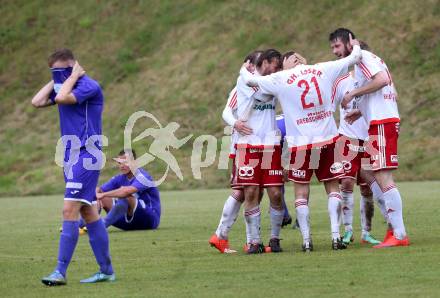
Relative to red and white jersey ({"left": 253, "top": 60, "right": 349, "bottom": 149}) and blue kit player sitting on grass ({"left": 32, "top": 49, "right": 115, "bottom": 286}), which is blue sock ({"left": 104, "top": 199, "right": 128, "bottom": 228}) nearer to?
red and white jersey ({"left": 253, "top": 60, "right": 349, "bottom": 149})

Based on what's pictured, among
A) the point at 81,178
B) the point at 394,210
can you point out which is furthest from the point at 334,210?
the point at 81,178

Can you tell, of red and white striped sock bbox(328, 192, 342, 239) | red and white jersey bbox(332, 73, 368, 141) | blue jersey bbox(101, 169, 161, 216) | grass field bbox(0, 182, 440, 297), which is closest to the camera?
grass field bbox(0, 182, 440, 297)

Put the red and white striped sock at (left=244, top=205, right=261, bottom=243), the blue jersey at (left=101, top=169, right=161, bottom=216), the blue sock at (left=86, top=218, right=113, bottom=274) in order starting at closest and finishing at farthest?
1. the blue sock at (left=86, top=218, right=113, bottom=274)
2. the red and white striped sock at (left=244, top=205, right=261, bottom=243)
3. the blue jersey at (left=101, top=169, right=161, bottom=216)

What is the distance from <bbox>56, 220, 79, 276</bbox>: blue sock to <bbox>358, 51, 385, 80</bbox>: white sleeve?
364cm

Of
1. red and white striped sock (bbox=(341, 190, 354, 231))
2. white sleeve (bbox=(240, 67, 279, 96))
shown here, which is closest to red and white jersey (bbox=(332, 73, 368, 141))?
red and white striped sock (bbox=(341, 190, 354, 231))

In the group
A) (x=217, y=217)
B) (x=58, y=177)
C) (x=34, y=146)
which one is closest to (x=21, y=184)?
(x=58, y=177)

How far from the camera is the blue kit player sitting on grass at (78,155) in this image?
9.21m

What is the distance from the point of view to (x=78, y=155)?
927 cm

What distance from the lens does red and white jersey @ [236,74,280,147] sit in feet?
36.9

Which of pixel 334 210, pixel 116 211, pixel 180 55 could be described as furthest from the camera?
pixel 180 55

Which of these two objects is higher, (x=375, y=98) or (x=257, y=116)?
(x=375, y=98)

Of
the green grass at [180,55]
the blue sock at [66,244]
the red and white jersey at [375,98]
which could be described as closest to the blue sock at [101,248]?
the blue sock at [66,244]

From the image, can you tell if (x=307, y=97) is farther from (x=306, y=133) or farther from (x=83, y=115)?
(x=83, y=115)

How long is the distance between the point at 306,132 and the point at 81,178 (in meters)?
2.78
